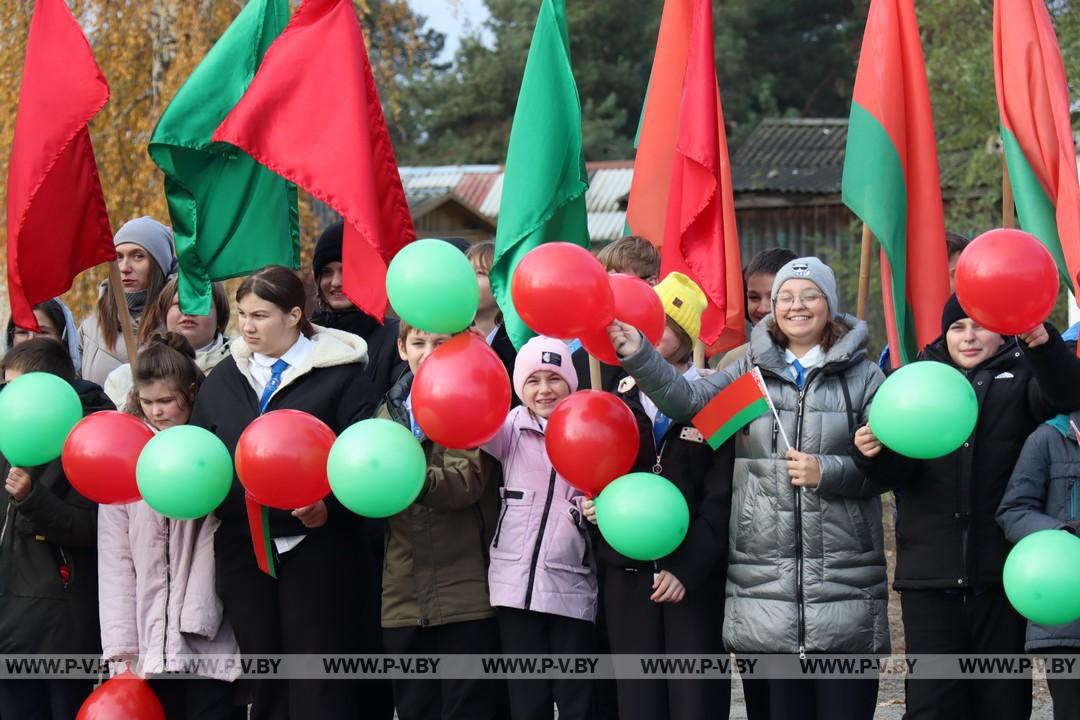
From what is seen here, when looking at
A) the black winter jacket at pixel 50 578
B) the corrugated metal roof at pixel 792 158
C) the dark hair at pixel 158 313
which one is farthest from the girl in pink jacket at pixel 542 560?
the corrugated metal roof at pixel 792 158

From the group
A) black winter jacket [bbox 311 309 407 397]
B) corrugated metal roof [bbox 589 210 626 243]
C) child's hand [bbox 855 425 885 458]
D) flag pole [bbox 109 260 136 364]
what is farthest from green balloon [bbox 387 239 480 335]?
corrugated metal roof [bbox 589 210 626 243]

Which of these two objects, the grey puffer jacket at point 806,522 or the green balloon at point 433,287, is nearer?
the green balloon at point 433,287

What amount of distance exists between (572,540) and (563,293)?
43.2 inches

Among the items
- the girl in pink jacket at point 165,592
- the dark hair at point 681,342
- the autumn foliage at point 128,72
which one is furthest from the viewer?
the autumn foliage at point 128,72

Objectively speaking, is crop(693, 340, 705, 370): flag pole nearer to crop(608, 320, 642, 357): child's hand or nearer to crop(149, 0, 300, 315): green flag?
crop(608, 320, 642, 357): child's hand

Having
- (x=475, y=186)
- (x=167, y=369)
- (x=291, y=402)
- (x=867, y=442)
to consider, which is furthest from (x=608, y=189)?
(x=867, y=442)

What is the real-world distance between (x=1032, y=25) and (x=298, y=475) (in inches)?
124

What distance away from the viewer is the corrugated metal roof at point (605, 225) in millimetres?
25781

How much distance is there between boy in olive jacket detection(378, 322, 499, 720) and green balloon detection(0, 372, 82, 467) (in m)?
1.09

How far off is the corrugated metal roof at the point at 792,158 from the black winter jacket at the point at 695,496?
14.3m

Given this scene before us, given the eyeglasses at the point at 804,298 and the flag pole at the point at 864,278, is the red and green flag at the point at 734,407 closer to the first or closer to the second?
the eyeglasses at the point at 804,298

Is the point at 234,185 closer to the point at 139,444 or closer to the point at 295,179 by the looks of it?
the point at 295,179

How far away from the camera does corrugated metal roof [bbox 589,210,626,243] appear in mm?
25781

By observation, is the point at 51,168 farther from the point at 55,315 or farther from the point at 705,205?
the point at 705,205
